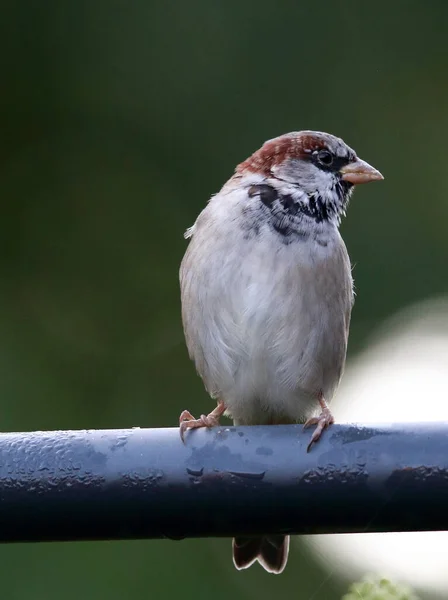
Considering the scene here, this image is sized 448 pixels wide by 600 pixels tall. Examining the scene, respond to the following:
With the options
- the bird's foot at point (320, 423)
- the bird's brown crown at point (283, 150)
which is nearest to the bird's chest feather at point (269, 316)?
the bird's foot at point (320, 423)

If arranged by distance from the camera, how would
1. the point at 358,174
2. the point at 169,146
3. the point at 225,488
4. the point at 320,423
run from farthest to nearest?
the point at 169,146, the point at 358,174, the point at 320,423, the point at 225,488

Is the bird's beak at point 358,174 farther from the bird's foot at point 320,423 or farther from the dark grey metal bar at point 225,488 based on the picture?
the dark grey metal bar at point 225,488

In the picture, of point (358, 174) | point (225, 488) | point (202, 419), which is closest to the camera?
point (225, 488)

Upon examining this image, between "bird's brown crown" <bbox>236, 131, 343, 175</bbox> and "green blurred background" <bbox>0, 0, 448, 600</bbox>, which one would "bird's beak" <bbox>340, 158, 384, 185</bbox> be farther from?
"green blurred background" <bbox>0, 0, 448, 600</bbox>

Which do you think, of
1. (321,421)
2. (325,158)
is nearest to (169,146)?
(325,158)

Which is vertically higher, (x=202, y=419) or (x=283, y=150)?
(x=283, y=150)

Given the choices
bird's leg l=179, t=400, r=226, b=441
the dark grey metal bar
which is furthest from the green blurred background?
the dark grey metal bar

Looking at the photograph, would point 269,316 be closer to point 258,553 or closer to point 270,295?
point 270,295
